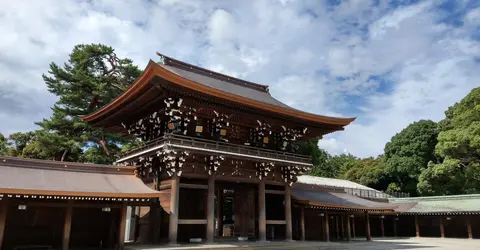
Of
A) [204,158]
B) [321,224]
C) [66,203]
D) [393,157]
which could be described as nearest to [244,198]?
[204,158]

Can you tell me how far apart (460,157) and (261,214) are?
1215 inches

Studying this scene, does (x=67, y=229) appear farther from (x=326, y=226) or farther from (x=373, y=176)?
(x=373, y=176)

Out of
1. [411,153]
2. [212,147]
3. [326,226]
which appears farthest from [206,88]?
[411,153]

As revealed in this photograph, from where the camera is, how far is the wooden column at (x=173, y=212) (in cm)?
1611

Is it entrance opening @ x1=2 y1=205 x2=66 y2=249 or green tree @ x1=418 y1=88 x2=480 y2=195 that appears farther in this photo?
green tree @ x1=418 y1=88 x2=480 y2=195

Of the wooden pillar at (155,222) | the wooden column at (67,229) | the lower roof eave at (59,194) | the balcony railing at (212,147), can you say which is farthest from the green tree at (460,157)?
the wooden column at (67,229)

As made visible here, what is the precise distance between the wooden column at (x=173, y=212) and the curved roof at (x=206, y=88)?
4522 mm

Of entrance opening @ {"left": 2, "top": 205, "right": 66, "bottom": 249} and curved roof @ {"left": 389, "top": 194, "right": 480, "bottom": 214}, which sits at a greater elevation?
curved roof @ {"left": 389, "top": 194, "right": 480, "bottom": 214}

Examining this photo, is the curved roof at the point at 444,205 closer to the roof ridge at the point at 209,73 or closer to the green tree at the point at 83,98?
the roof ridge at the point at 209,73

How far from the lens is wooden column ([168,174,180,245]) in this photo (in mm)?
16109

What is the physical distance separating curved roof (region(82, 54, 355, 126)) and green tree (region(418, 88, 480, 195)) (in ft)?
76.0

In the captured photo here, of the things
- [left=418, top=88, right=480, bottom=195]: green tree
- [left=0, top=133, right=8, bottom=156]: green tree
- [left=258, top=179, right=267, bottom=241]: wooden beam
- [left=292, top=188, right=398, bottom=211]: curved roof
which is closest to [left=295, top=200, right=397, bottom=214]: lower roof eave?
[left=292, top=188, right=398, bottom=211]: curved roof

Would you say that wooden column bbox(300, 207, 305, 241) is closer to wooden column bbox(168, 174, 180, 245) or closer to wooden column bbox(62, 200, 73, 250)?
wooden column bbox(168, 174, 180, 245)

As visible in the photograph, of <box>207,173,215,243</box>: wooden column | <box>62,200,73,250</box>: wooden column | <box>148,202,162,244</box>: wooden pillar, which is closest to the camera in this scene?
<box>62,200,73,250</box>: wooden column
